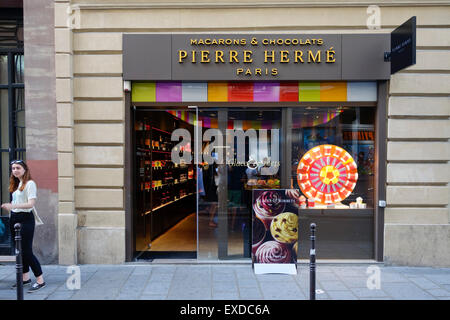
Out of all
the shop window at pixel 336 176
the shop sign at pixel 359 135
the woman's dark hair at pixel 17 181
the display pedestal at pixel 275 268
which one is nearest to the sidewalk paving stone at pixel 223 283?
the display pedestal at pixel 275 268

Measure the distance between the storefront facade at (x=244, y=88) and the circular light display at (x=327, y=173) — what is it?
23.4 inches

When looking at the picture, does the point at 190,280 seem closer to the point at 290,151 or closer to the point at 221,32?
the point at 290,151

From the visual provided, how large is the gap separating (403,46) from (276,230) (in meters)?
4.35

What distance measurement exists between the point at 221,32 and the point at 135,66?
2.00 meters

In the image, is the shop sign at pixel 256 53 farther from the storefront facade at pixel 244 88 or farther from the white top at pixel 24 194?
the white top at pixel 24 194

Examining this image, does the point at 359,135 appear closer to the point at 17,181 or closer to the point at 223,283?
the point at 223,283

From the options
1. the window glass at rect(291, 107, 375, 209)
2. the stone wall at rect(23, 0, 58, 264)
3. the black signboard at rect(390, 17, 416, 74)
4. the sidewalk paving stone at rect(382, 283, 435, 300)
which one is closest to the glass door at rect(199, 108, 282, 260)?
the window glass at rect(291, 107, 375, 209)

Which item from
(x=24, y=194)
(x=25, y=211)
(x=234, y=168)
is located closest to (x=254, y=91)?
(x=234, y=168)

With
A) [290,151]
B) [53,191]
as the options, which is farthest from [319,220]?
[53,191]

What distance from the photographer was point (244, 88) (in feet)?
22.6

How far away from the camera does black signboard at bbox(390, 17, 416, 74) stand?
5.61 metres

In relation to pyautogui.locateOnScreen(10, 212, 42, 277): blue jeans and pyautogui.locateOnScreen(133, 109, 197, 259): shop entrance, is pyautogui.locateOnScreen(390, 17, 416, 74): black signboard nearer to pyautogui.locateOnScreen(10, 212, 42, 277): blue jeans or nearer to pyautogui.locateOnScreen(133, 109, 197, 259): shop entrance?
pyautogui.locateOnScreen(133, 109, 197, 259): shop entrance

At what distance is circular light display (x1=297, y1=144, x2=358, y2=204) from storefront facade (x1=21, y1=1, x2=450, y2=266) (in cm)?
59

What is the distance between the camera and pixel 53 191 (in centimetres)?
677
